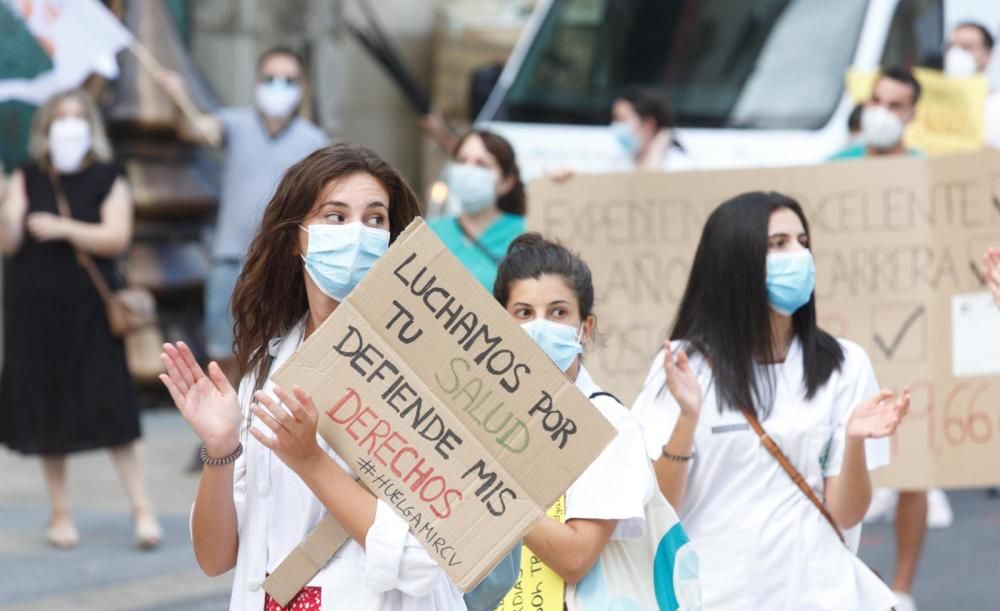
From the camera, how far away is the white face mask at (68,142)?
306 inches

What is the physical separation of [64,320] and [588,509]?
186 inches

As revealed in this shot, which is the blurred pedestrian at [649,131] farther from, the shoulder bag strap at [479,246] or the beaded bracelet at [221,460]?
the beaded bracelet at [221,460]

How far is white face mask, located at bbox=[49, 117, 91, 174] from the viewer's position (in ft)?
25.5

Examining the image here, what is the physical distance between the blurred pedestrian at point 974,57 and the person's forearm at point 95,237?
169 inches

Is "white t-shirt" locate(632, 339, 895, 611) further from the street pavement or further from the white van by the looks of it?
the white van

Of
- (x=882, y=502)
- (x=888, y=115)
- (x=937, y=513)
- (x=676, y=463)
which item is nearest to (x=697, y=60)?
(x=888, y=115)

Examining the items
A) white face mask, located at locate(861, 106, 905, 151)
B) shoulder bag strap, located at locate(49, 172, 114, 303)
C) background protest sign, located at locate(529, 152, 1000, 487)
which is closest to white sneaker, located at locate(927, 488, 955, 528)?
white face mask, located at locate(861, 106, 905, 151)

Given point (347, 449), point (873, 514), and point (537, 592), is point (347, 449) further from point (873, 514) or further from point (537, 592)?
point (873, 514)

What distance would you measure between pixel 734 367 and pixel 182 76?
780 centimetres

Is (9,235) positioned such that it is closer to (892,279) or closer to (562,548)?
(892,279)

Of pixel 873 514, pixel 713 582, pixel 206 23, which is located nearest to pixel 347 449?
pixel 713 582

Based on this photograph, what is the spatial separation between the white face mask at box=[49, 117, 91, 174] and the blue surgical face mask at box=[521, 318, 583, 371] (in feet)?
14.3

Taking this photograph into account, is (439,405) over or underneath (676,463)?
over

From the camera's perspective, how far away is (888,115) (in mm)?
8016
